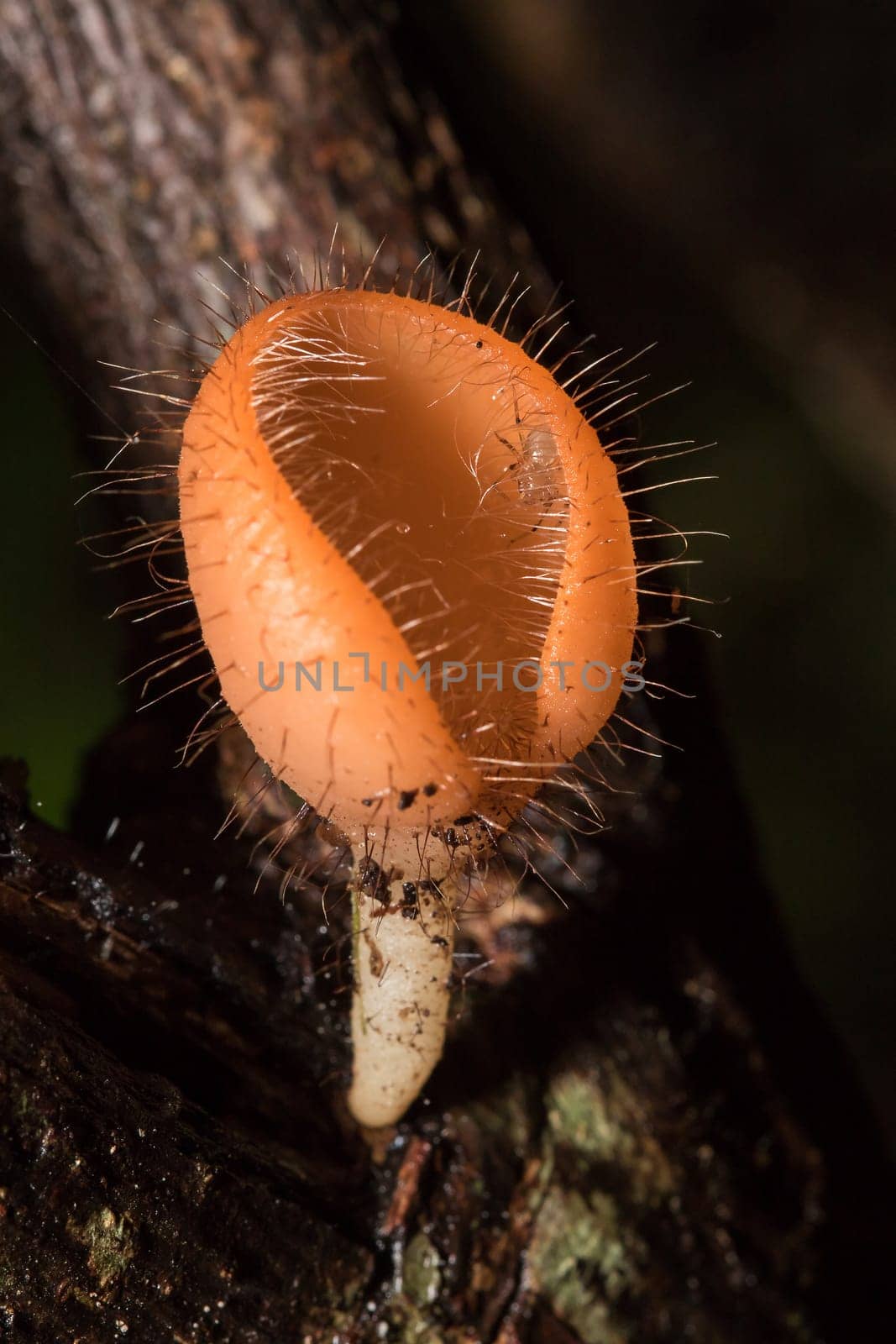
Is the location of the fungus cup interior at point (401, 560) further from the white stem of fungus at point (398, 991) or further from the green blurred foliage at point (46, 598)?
the green blurred foliage at point (46, 598)

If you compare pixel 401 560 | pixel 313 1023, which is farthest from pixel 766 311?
pixel 313 1023

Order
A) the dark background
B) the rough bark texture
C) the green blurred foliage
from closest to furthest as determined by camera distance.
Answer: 1. the rough bark texture
2. the green blurred foliage
3. the dark background

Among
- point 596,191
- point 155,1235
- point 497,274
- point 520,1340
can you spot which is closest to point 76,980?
point 155,1235

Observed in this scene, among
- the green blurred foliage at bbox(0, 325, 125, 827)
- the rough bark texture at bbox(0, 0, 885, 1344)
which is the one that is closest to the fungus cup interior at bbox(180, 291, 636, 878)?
the rough bark texture at bbox(0, 0, 885, 1344)

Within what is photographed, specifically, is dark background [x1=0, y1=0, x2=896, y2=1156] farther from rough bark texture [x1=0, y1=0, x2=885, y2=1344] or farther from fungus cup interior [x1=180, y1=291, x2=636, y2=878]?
fungus cup interior [x1=180, y1=291, x2=636, y2=878]

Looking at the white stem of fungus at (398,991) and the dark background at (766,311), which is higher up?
the dark background at (766,311)

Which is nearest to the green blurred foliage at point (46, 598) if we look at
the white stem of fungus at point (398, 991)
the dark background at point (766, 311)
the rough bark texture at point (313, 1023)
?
the rough bark texture at point (313, 1023)

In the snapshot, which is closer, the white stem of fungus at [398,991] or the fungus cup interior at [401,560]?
the fungus cup interior at [401,560]

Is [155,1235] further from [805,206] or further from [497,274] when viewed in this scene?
[805,206]

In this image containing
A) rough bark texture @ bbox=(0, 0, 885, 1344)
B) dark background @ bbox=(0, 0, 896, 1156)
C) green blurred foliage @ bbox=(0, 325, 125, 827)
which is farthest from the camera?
dark background @ bbox=(0, 0, 896, 1156)
